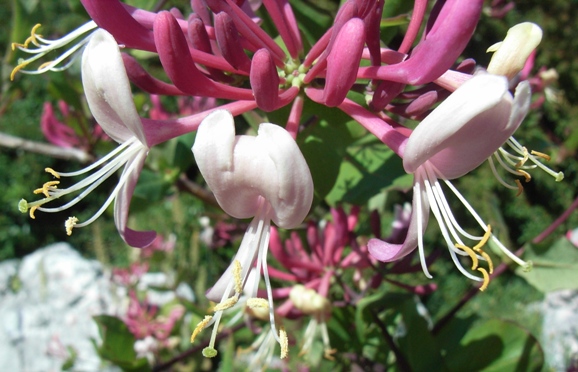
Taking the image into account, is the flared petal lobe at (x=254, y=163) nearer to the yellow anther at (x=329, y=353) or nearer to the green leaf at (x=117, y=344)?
the yellow anther at (x=329, y=353)

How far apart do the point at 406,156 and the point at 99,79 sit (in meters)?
0.27

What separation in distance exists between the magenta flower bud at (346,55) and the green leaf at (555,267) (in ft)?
1.98

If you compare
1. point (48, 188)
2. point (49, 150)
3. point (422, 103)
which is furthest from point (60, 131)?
point (422, 103)

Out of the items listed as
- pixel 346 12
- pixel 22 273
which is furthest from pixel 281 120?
pixel 22 273

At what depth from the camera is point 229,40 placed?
50cm

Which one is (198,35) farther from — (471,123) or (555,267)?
(555,267)

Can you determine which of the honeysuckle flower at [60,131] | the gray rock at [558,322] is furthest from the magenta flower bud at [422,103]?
the gray rock at [558,322]

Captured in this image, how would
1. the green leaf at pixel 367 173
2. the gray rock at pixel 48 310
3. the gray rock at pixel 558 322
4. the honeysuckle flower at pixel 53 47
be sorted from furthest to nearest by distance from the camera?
the gray rock at pixel 48 310, the gray rock at pixel 558 322, the green leaf at pixel 367 173, the honeysuckle flower at pixel 53 47

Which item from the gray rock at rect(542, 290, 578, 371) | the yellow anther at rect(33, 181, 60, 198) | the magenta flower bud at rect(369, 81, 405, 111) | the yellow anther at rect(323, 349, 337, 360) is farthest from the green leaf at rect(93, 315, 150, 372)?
the gray rock at rect(542, 290, 578, 371)

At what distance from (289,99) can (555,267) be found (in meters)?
0.65

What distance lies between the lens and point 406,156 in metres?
0.44

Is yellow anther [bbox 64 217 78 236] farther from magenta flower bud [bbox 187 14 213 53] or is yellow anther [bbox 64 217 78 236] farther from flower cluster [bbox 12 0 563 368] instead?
magenta flower bud [bbox 187 14 213 53]

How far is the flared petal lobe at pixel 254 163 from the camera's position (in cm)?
41

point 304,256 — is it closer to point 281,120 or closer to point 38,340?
point 281,120
